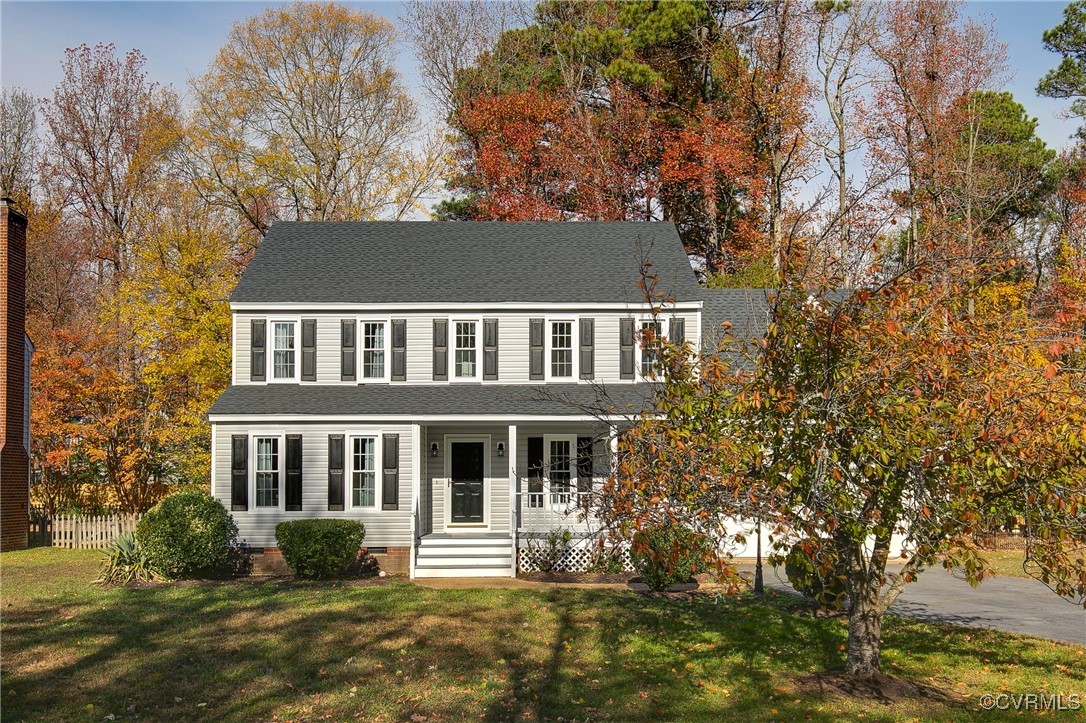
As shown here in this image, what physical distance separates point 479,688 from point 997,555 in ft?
60.6

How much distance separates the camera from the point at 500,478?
2244 centimetres

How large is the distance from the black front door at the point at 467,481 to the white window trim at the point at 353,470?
84.3 inches

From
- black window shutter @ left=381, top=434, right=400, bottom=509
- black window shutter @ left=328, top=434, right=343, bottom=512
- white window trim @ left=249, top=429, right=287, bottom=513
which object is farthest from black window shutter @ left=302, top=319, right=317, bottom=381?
black window shutter @ left=381, top=434, right=400, bottom=509

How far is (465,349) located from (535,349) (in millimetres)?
1739

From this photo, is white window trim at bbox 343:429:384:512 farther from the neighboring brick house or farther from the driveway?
the neighboring brick house

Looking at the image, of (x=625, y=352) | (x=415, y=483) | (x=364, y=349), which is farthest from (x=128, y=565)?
(x=625, y=352)

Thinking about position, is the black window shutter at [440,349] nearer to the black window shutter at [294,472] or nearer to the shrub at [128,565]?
the black window shutter at [294,472]

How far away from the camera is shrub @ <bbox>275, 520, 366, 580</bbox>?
18.8 meters

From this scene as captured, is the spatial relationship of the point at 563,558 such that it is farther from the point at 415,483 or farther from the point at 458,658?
the point at 458,658

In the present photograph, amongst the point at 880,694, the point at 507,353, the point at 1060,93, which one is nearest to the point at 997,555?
the point at 507,353

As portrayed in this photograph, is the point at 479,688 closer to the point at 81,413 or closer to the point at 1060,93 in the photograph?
the point at 81,413

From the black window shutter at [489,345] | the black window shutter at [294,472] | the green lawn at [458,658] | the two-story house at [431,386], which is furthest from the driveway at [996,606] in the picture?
the black window shutter at [294,472]

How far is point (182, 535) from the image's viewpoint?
18.4 meters

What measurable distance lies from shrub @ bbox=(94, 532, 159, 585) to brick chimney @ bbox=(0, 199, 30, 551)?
23.0 feet
